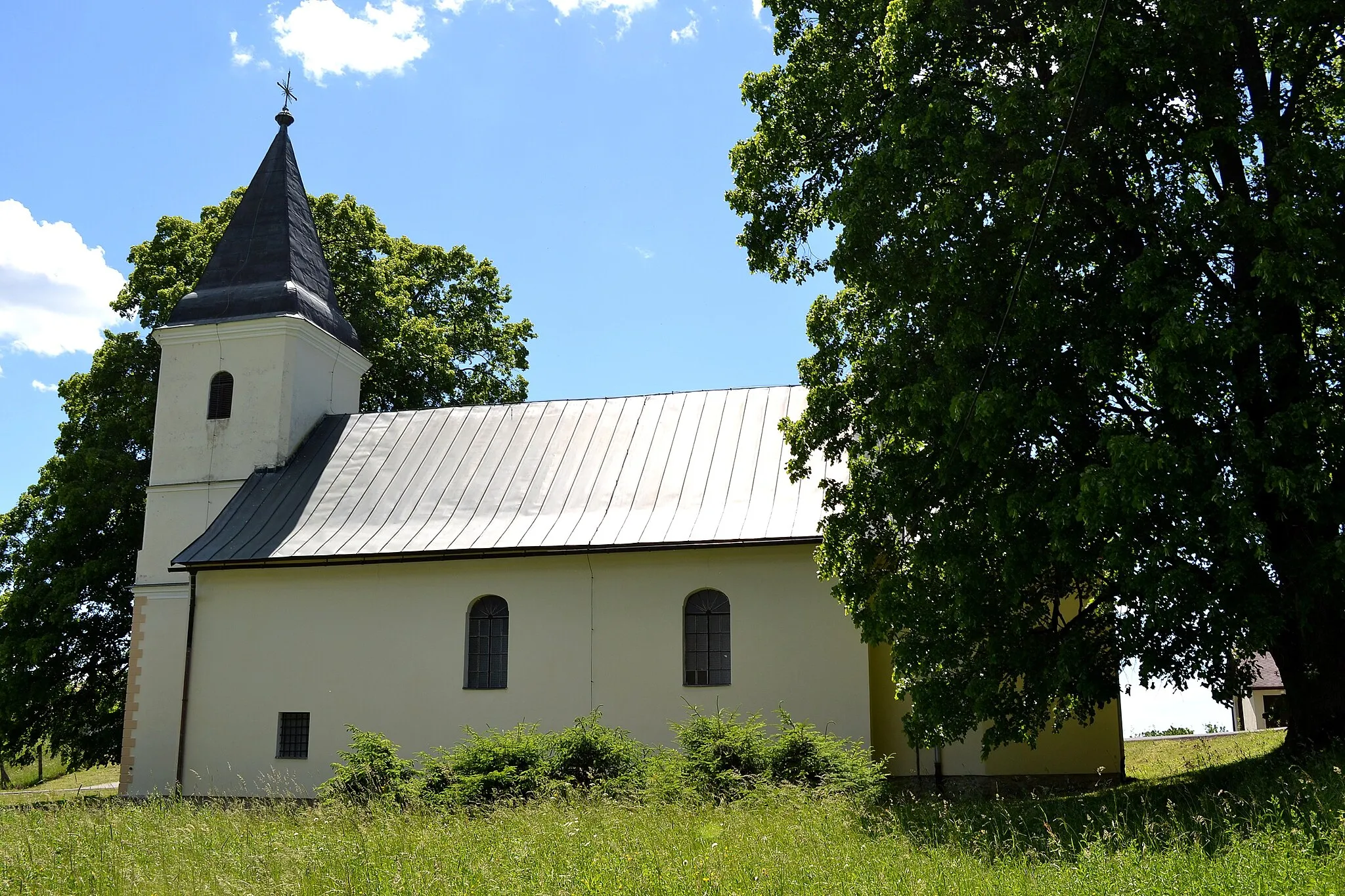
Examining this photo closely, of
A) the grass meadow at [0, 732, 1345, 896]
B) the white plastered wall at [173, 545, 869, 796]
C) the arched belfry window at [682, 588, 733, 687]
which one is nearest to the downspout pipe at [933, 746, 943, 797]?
the white plastered wall at [173, 545, 869, 796]

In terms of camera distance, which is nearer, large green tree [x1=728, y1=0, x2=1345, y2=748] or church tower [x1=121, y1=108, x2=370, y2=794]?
large green tree [x1=728, y1=0, x2=1345, y2=748]

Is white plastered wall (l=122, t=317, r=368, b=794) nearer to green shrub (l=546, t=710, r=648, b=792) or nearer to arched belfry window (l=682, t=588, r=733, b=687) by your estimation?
arched belfry window (l=682, t=588, r=733, b=687)

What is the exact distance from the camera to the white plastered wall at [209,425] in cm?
2169

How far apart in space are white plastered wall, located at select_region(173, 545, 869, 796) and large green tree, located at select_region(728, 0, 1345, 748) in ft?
15.0

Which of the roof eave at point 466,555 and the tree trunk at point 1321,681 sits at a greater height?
the roof eave at point 466,555

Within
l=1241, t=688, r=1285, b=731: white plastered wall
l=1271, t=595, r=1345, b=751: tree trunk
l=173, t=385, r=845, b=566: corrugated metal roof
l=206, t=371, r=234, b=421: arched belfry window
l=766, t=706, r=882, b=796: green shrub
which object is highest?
l=206, t=371, r=234, b=421: arched belfry window

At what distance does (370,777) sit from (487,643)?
4421mm

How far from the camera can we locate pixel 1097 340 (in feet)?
36.3

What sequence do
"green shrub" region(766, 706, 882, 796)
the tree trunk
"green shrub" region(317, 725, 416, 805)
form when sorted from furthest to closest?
1. "green shrub" region(317, 725, 416, 805)
2. "green shrub" region(766, 706, 882, 796)
3. the tree trunk

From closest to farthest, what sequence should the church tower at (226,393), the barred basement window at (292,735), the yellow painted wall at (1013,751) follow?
the yellow painted wall at (1013,751) → the barred basement window at (292,735) → the church tower at (226,393)

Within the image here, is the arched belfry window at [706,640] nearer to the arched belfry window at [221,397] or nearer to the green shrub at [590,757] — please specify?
the green shrub at [590,757]

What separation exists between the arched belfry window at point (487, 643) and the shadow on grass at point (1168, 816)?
312 inches

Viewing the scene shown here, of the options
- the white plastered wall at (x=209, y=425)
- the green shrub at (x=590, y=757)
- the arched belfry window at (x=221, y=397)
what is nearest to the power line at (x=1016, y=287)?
the green shrub at (x=590, y=757)

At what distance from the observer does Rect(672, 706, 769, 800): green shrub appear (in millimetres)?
13656
